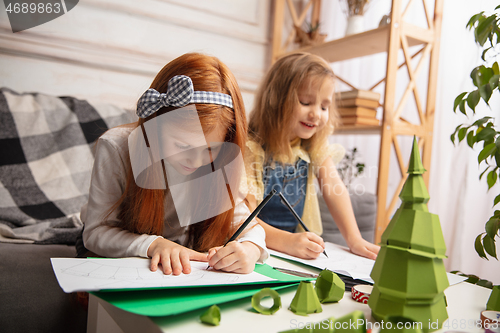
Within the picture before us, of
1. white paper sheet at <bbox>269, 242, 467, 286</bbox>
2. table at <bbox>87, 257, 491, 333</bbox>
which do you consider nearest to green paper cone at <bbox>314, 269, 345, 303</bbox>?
table at <bbox>87, 257, 491, 333</bbox>

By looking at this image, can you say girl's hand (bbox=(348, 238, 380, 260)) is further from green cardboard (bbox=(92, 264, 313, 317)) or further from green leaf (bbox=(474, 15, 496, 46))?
green leaf (bbox=(474, 15, 496, 46))

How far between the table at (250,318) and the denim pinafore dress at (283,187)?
2.23 ft

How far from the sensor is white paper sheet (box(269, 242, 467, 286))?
61 centimetres

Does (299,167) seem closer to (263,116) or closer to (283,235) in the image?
(263,116)

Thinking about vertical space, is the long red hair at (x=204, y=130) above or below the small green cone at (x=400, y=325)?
above

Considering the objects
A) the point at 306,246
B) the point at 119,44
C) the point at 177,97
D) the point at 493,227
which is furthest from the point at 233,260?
the point at 119,44

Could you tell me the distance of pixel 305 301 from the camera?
430 millimetres

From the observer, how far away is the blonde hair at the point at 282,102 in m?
1.10

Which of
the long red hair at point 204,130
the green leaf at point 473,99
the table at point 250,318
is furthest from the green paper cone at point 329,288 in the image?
the green leaf at point 473,99

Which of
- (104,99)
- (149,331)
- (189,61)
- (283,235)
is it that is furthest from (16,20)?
(149,331)

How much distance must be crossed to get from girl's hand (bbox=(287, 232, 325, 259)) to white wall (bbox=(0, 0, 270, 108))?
1029mm

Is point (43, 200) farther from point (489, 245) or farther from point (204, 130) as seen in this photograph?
point (489, 245)

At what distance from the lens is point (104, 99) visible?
5.54 ft

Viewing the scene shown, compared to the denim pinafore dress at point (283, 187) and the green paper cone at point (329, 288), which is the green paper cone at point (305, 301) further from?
the denim pinafore dress at point (283, 187)
